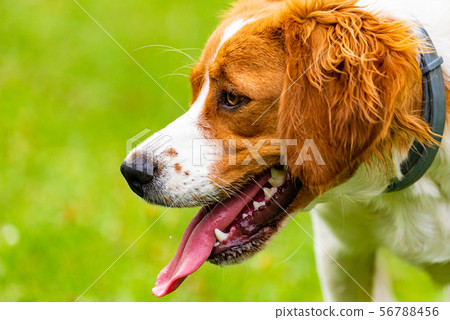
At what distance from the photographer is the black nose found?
130 inches

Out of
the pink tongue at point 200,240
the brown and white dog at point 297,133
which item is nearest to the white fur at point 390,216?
the brown and white dog at point 297,133

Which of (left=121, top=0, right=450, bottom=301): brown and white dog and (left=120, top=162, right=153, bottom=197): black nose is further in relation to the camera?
(left=120, top=162, right=153, bottom=197): black nose

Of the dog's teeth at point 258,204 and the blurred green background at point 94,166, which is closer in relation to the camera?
the dog's teeth at point 258,204

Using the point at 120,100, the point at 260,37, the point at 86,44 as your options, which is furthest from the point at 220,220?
the point at 86,44

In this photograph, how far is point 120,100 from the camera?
753cm

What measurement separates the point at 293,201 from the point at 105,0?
23.8ft

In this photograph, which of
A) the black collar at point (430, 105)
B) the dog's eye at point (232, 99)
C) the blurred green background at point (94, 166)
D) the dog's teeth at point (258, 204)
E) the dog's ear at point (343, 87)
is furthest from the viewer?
the blurred green background at point (94, 166)

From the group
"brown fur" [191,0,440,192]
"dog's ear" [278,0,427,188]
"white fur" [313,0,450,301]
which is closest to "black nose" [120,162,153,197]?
"brown fur" [191,0,440,192]

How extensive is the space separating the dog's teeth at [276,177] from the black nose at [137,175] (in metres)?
0.56

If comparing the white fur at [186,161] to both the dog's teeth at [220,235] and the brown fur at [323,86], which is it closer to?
the brown fur at [323,86]

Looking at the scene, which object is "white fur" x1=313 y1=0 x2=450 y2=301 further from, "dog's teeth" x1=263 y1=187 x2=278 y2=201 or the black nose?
the black nose

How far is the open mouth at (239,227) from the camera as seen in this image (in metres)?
3.37

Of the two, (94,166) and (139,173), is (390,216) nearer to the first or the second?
(139,173)

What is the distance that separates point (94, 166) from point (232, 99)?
313cm
